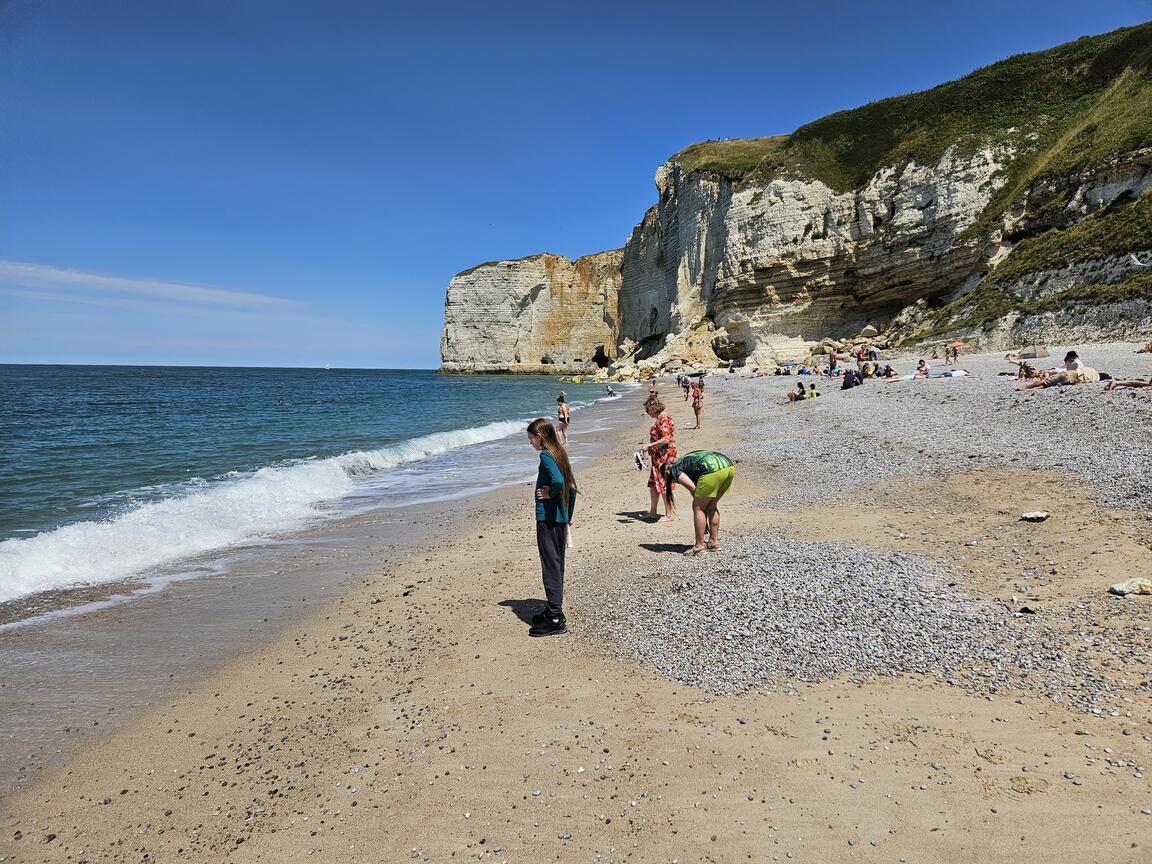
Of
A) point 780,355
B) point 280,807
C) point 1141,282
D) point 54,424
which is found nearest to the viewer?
point 280,807

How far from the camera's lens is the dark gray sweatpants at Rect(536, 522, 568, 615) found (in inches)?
201

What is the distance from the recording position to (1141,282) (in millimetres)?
24438

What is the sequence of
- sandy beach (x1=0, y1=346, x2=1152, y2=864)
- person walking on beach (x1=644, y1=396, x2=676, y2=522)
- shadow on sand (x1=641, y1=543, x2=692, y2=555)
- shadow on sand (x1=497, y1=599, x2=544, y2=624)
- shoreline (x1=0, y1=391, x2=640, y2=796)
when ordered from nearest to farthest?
sandy beach (x1=0, y1=346, x2=1152, y2=864) → shoreline (x1=0, y1=391, x2=640, y2=796) → shadow on sand (x1=497, y1=599, x2=544, y2=624) → shadow on sand (x1=641, y1=543, x2=692, y2=555) → person walking on beach (x1=644, y1=396, x2=676, y2=522)

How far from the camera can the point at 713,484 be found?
6.46m

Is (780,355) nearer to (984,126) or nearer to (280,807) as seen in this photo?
(984,126)

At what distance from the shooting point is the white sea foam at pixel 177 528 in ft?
24.6

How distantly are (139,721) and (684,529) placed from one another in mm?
5847

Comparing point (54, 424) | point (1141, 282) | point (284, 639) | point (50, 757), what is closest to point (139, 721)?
point (50, 757)

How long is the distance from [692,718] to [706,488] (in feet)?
10.0

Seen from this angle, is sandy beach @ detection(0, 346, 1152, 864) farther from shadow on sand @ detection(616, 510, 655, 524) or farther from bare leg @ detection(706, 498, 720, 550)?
shadow on sand @ detection(616, 510, 655, 524)

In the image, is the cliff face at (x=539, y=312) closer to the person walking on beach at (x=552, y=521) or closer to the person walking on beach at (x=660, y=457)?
the person walking on beach at (x=660, y=457)

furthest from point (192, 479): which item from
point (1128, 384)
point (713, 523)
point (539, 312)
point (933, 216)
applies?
point (539, 312)

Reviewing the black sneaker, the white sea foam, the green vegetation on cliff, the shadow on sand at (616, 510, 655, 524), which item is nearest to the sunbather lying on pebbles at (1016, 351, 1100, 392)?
the shadow on sand at (616, 510, 655, 524)

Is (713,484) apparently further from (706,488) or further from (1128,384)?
(1128,384)
